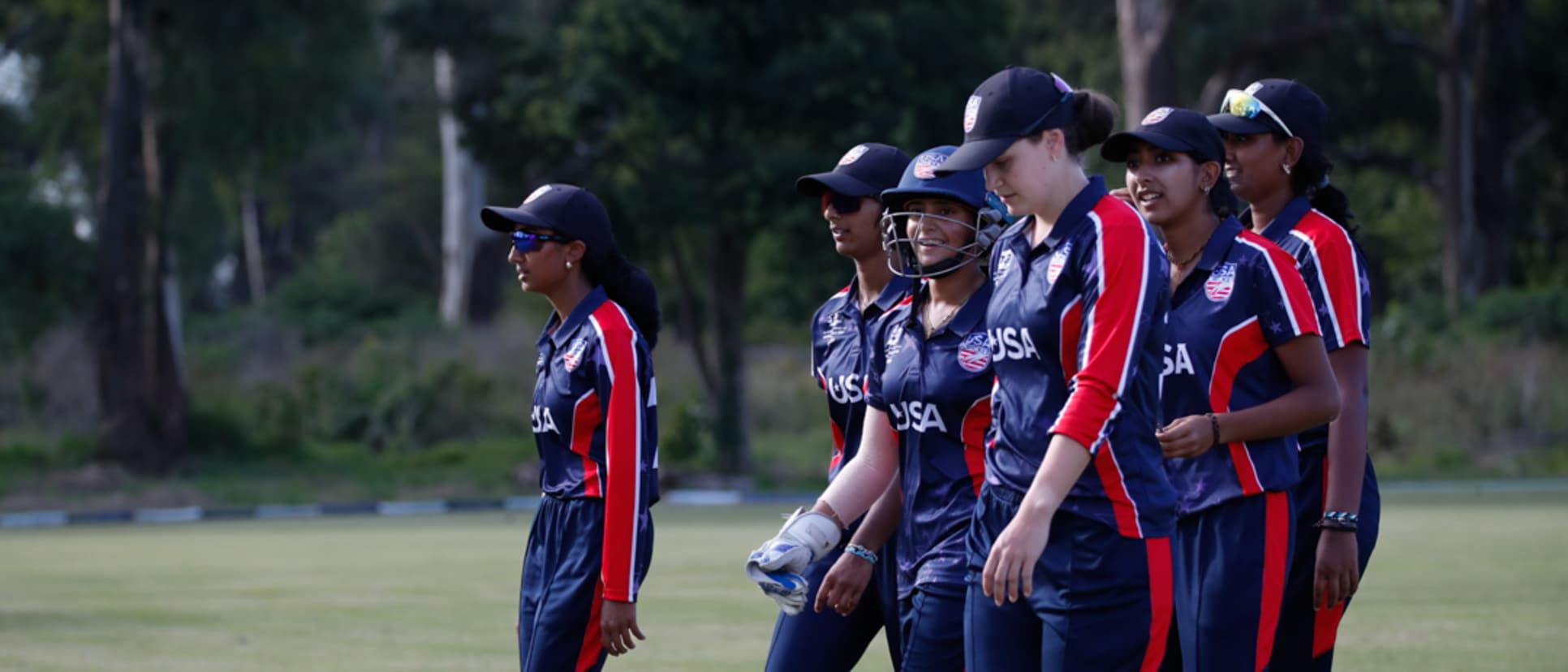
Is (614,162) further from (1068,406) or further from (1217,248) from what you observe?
(1068,406)

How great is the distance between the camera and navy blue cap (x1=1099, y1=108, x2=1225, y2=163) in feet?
17.4

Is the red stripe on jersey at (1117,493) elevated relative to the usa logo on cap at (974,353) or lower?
lower

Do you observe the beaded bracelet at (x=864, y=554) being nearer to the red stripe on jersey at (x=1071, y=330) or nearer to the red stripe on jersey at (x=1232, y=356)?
the red stripe on jersey at (x=1232, y=356)

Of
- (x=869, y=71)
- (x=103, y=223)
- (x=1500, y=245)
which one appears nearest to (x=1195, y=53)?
(x=1500, y=245)

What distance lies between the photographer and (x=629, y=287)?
19.8ft

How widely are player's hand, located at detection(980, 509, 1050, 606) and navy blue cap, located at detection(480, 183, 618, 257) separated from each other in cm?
215

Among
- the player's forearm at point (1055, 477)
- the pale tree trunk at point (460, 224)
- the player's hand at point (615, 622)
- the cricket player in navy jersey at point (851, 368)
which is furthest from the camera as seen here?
the pale tree trunk at point (460, 224)

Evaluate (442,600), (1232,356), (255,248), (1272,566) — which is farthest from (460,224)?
(1272,566)

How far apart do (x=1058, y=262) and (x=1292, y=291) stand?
135cm

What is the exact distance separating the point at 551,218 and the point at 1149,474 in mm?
2240

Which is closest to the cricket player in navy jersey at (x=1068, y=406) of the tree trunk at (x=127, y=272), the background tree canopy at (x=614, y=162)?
the background tree canopy at (x=614, y=162)

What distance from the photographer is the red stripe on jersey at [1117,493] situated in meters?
4.36

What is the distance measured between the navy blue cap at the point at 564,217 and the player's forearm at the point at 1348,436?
7.42 ft

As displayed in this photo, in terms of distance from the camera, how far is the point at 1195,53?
41781 mm
